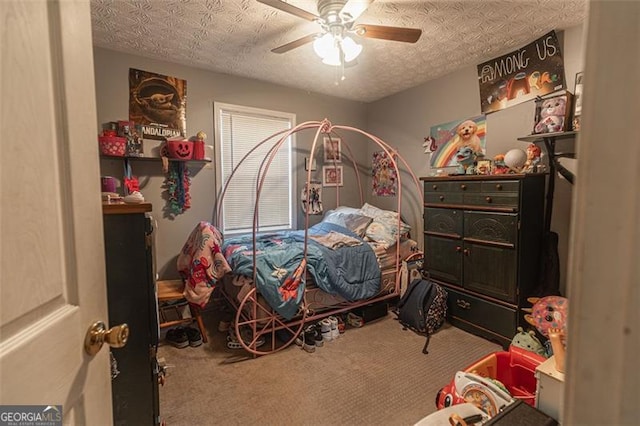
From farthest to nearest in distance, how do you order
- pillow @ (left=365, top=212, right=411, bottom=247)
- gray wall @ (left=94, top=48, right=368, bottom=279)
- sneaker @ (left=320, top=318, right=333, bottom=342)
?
pillow @ (left=365, top=212, right=411, bottom=247)
gray wall @ (left=94, top=48, right=368, bottom=279)
sneaker @ (left=320, top=318, right=333, bottom=342)

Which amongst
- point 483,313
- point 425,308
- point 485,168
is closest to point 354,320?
point 425,308

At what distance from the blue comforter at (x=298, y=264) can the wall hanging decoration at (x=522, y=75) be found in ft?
6.40

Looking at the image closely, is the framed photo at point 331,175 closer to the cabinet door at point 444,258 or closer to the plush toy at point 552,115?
the cabinet door at point 444,258

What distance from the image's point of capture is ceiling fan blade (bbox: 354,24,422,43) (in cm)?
196

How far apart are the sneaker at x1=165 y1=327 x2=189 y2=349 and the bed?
17.6 inches

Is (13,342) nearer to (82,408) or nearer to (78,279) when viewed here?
(78,279)

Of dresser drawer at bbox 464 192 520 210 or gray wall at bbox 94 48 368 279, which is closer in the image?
dresser drawer at bbox 464 192 520 210

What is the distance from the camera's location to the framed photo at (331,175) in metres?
4.18

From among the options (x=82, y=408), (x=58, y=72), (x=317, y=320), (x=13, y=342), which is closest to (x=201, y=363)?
(x=317, y=320)

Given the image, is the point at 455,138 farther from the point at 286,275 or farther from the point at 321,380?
the point at 321,380

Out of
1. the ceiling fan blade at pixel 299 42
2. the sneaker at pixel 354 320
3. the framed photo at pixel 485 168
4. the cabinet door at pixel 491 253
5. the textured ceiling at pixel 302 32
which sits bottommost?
the sneaker at pixel 354 320

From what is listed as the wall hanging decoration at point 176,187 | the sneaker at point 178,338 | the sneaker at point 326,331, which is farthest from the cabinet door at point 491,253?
the wall hanging decoration at point 176,187

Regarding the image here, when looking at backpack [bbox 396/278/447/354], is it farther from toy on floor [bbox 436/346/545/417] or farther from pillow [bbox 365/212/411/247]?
toy on floor [bbox 436/346/545/417]

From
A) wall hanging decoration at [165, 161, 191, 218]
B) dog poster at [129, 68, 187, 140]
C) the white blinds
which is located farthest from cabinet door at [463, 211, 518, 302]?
dog poster at [129, 68, 187, 140]
